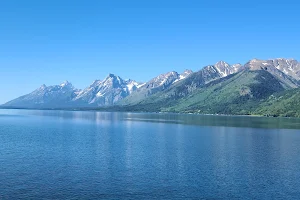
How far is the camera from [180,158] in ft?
332

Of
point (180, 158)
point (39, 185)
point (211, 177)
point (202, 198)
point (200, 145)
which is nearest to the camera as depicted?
point (202, 198)

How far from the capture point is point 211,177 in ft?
254

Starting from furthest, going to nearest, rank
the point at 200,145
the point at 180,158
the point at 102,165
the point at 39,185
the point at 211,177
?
1. the point at 200,145
2. the point at 180,158
3. the point at 102,165
4. the point at 211,177
5. the point at 39,185

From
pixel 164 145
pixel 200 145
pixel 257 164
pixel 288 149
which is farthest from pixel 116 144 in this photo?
pixel 288 149

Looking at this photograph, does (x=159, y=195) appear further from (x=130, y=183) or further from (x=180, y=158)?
(x=180, y=158)

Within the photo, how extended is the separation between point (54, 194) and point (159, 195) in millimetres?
19935

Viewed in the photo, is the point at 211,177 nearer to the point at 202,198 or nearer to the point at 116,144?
the point at 202,198

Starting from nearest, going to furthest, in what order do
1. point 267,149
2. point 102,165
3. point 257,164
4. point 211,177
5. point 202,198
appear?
point 202,198 < point 211,177 < point 102,165 < point 257,164 < point 267,149

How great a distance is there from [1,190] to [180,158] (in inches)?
2106

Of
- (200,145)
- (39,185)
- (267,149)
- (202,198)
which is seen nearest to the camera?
(202,198)

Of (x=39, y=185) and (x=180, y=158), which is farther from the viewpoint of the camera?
(x=180, y=158)

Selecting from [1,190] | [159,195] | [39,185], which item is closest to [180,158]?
[159,195]

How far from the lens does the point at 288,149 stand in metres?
125

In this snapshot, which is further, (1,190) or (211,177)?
(211,177)
